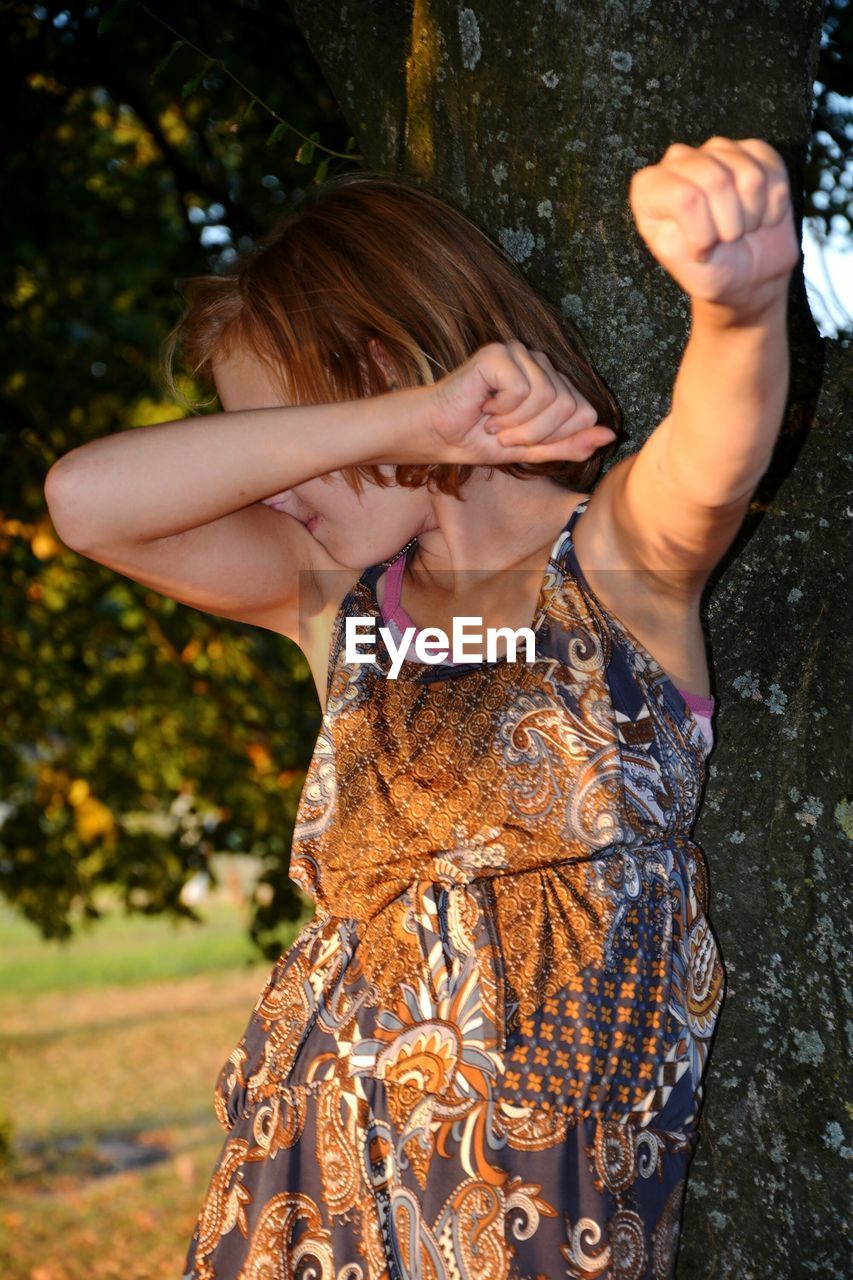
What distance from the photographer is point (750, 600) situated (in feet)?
6.33

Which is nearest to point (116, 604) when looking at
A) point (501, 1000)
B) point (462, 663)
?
point (462, 663)

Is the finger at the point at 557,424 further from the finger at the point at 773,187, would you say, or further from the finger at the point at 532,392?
the finger at the point at 773,187

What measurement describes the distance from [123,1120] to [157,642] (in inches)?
212

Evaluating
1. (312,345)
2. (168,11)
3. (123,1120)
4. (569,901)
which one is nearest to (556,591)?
(569,901)

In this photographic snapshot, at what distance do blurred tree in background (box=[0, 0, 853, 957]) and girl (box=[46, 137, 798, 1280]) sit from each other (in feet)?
8.86

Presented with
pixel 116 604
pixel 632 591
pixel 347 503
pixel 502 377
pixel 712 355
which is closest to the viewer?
pixel 712 355

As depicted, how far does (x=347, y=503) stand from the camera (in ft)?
6.34

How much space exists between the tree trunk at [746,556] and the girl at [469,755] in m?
0.15

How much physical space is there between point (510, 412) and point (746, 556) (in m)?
0.59

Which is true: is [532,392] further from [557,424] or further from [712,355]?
[712,355]

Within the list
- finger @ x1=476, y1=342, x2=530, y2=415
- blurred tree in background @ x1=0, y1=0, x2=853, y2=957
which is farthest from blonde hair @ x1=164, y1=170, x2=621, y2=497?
blurred tree in background @ x1=0, y1=0, x2=853, y2=957

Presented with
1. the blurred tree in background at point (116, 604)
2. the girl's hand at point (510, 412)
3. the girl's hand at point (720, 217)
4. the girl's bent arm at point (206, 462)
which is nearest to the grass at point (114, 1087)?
the blurred tree in background at point (116, 604)

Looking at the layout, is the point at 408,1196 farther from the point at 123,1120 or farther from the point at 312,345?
the point at 123,1120

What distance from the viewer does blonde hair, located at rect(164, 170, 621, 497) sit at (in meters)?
1.85
